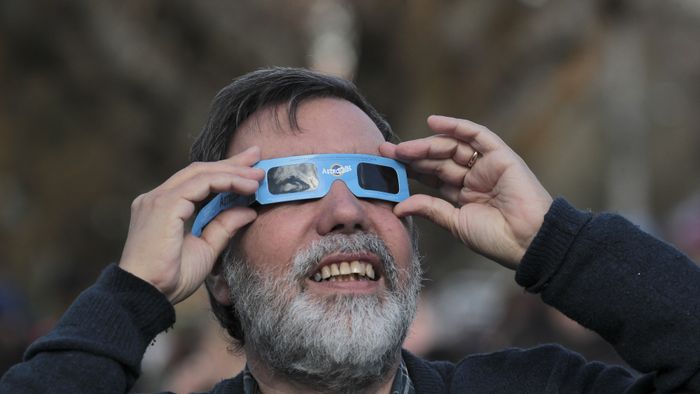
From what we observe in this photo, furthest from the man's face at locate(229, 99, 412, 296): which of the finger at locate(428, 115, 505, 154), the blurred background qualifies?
the blurred background

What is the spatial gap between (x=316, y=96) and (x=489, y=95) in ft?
24.1

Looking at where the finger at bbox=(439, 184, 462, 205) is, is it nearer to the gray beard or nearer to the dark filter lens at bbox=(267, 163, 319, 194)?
the gray beard

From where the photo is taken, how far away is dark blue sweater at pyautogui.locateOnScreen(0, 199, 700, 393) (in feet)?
10.6

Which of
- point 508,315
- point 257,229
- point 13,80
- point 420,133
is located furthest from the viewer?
point 13,80

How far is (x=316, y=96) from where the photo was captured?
394cm

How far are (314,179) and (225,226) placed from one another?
32 centimetres

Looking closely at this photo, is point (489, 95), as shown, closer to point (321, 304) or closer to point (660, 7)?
point (660, 7)

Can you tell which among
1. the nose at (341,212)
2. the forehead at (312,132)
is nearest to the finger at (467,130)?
the forehead at (312,132)

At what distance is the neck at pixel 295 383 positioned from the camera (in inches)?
140

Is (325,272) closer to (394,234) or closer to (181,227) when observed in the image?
A: (394,234)

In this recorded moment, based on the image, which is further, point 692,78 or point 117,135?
point 692,78

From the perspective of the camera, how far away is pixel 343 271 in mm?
3572

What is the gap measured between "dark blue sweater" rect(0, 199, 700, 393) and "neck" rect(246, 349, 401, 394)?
28 centimetres

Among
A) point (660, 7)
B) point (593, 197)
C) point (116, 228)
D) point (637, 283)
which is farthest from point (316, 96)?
point (593, 197)
